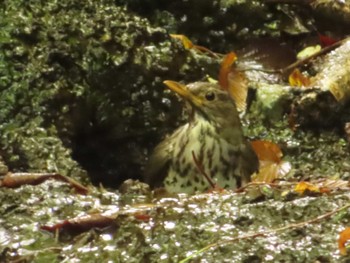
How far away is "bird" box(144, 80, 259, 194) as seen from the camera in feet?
17.4

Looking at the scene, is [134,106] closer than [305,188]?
No

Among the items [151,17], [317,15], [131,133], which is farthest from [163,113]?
[317,15]

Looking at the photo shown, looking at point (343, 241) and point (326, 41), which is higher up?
point (326, 41)

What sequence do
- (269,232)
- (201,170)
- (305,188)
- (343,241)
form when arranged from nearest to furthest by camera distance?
1. (343,241)
2. (269,232)
3. (305,188)
4. (201,170)

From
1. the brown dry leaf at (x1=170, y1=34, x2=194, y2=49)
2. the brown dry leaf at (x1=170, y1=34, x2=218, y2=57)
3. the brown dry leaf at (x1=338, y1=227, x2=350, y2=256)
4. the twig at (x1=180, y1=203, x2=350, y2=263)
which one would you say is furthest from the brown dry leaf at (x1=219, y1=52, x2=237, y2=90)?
the brown dry leaf at (x1=338, y1=227, x2=350, y2=256)

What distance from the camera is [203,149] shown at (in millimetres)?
5477

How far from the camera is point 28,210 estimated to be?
4.02 meters

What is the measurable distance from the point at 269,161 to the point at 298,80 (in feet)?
2.30

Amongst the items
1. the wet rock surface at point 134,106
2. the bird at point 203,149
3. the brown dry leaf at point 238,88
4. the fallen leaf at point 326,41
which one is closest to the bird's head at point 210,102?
the bird at point 203,149

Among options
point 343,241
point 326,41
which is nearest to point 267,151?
point 326,41

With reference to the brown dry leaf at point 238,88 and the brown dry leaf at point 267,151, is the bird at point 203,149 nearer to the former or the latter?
the brown dry leaf at point 267,151

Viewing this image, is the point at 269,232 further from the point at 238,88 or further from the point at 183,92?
the point at 238,88

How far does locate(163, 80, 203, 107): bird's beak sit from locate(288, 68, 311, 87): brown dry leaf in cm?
94

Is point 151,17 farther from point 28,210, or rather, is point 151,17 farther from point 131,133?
point 28,210
